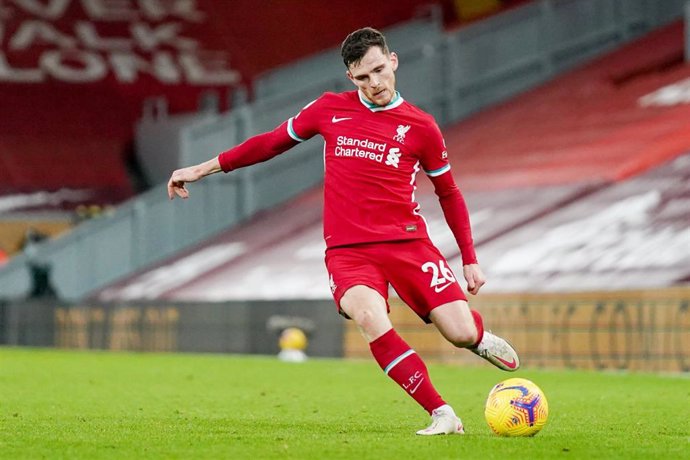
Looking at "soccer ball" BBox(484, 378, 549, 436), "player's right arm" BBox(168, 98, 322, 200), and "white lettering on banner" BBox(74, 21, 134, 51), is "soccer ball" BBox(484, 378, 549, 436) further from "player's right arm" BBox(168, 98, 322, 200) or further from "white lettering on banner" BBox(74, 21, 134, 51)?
"white lettering on banner" BBox(74, 21, 134, 51)

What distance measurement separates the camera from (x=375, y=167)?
337 inches

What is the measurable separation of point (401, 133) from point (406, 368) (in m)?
1.36

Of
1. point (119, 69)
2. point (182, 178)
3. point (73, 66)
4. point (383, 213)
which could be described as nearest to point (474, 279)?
point (383, 213)

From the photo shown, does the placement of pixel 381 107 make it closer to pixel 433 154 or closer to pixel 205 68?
pixel 433 154

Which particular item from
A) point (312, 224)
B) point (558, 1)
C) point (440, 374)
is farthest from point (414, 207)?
point (558, 1)

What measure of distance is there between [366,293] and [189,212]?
23071 mm

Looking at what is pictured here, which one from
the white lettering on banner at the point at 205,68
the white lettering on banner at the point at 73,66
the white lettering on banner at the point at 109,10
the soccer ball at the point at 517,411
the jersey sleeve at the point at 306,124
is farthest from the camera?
the white lettering on banner at the point at 205,68

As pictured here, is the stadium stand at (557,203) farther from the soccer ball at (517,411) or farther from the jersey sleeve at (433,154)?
the soccer ball at (517,411)

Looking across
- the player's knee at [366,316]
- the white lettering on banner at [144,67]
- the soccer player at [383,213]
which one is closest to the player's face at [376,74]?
the soccer player at [383,213]

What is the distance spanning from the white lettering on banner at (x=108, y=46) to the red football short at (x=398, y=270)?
26.1m

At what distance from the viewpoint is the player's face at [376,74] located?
8.30 meters

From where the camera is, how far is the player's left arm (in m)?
8.66

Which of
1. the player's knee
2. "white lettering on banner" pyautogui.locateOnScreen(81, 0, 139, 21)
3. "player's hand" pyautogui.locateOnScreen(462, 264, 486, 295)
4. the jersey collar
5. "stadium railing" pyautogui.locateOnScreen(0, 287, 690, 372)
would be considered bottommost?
"stadium railing" pyautogui.locateOnScreen(0, 287, 690, 372)

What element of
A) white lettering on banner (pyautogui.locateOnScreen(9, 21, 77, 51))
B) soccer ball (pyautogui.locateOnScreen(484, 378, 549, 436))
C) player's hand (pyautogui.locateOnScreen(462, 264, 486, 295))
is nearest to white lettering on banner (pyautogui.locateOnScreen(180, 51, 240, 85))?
white lettering on banner (pyautogui.locateOnScreen(9, 21, 77, 51))
